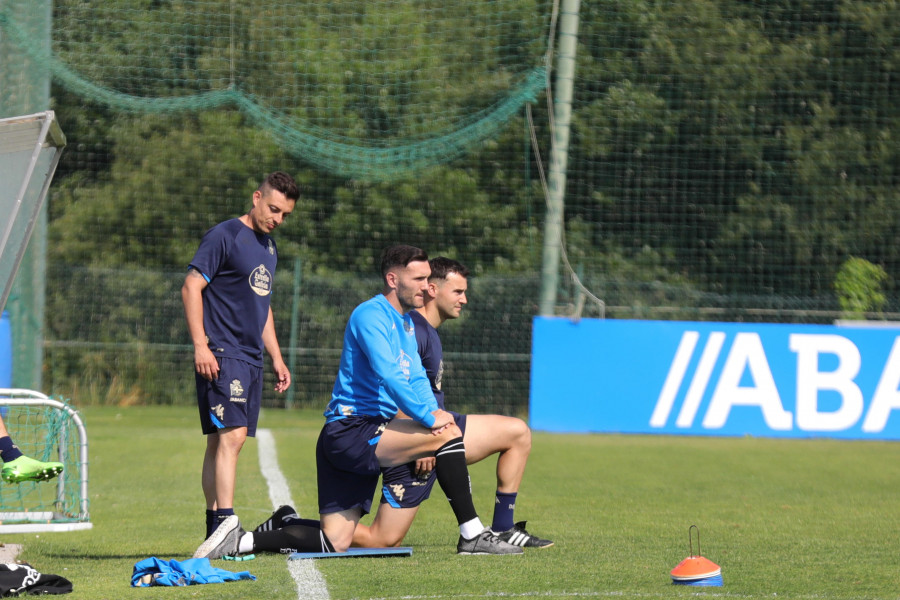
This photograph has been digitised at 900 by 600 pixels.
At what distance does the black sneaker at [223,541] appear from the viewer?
5766 mm

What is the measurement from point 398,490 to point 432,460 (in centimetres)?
30

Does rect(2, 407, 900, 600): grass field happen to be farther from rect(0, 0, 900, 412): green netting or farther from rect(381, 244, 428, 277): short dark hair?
rect(0, 0, 900, 412): green netting

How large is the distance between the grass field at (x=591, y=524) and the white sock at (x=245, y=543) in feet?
0.40

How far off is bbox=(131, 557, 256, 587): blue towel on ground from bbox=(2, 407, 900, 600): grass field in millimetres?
86

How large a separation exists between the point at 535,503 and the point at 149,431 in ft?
24.5

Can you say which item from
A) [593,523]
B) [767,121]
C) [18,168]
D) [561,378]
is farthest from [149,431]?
[767,121]

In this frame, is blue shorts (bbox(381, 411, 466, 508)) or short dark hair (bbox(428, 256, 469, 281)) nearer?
blue shorts (bbox(381, 411, 466, 508))

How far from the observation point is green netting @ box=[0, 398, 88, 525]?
728cm

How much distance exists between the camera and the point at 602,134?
2031cm

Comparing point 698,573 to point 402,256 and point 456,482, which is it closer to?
point 456,482

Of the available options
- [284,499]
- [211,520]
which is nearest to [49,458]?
[284,499]

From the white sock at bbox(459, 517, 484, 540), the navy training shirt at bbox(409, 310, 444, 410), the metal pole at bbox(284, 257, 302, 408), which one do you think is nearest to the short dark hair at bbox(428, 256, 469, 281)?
the navy training shirt at bbox(409, 310, 444, 410)

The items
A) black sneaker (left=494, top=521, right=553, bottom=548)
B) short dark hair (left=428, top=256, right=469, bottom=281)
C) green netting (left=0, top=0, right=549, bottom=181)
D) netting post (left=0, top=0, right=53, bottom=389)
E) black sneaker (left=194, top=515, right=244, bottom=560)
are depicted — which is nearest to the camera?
black sneaker (left=194, top=515, right=244, bottom=560)

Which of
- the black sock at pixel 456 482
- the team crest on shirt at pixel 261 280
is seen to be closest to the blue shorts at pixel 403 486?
the black sock at pixel 456 482
